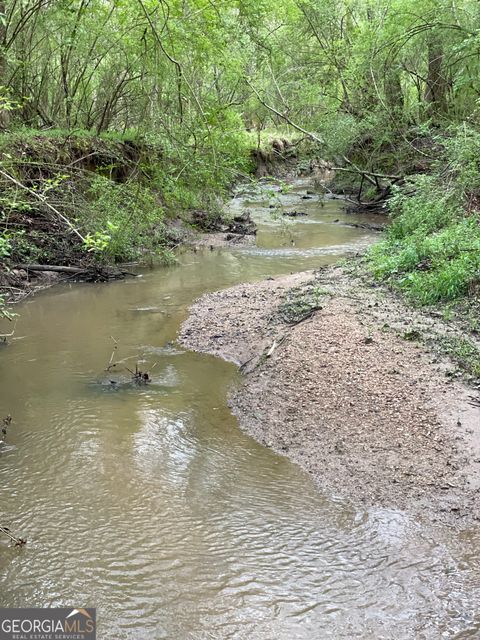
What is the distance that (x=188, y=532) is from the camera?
4.15 m

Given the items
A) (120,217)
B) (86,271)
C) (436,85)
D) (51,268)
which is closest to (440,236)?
(120,217)

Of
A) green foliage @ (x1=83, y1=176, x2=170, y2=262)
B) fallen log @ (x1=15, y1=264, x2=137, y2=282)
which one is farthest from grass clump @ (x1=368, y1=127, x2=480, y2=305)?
fallen log @ (x1=15, y1=264, x2=137, y2=282)

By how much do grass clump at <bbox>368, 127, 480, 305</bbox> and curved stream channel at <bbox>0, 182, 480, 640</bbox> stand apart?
3264 millimetres

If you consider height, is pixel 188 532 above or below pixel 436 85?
below

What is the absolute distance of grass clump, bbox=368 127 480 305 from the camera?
7.93 metres

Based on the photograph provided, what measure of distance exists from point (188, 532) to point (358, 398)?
2414mm

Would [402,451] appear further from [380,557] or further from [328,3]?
[328,3]

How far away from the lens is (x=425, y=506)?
14.4 ft

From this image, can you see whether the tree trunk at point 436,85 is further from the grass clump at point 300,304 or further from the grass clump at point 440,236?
the grass clump at point 300,304

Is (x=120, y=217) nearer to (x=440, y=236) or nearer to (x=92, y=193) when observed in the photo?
(x=92, y=193)

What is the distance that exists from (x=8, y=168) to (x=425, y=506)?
7.96 metres

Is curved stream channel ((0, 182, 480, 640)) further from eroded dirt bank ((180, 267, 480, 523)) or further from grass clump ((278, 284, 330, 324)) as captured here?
grass clump ((278, 284, 330, 324))

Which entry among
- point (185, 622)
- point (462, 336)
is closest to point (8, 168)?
point (462, 336)

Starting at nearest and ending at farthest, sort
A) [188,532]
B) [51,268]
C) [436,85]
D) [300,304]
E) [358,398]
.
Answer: [188,532]
[358,398]
[300,304]
[51,268]
[436,85]
